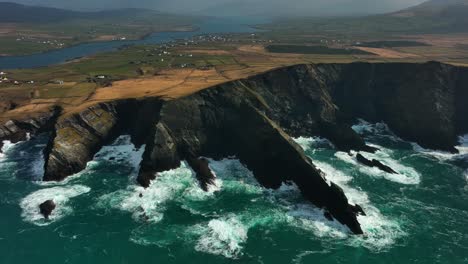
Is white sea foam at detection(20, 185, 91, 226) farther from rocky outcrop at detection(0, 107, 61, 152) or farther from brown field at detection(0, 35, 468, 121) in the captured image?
rocky outcrop at detection(0, 107, 61, 152)

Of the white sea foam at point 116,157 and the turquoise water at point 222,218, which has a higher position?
the white sea foam at point 116,157

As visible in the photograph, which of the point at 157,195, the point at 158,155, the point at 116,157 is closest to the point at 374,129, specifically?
the point at 158,155

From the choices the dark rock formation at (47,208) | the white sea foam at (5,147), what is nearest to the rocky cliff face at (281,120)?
the white sea foam at (5,147)

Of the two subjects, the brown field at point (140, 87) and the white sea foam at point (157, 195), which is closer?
the white sea foam at point (157, 195)

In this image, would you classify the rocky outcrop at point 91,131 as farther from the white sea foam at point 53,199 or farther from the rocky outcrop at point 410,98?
the rocky outcrop at point 410,98

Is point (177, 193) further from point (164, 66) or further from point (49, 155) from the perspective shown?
point (164, 66)

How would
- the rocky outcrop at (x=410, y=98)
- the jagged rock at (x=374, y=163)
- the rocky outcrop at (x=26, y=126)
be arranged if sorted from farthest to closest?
the rocky outcrop at (x=410, y=98), the rocky outcrop at (x=26, y=126), the jagged rock at (x=374, y=163)

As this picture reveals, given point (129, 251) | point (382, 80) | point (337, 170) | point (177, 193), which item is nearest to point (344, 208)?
point (337, 170)

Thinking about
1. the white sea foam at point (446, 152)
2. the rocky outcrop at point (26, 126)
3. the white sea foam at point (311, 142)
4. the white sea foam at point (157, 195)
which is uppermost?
the rocky outcrop at point (26, 126)
